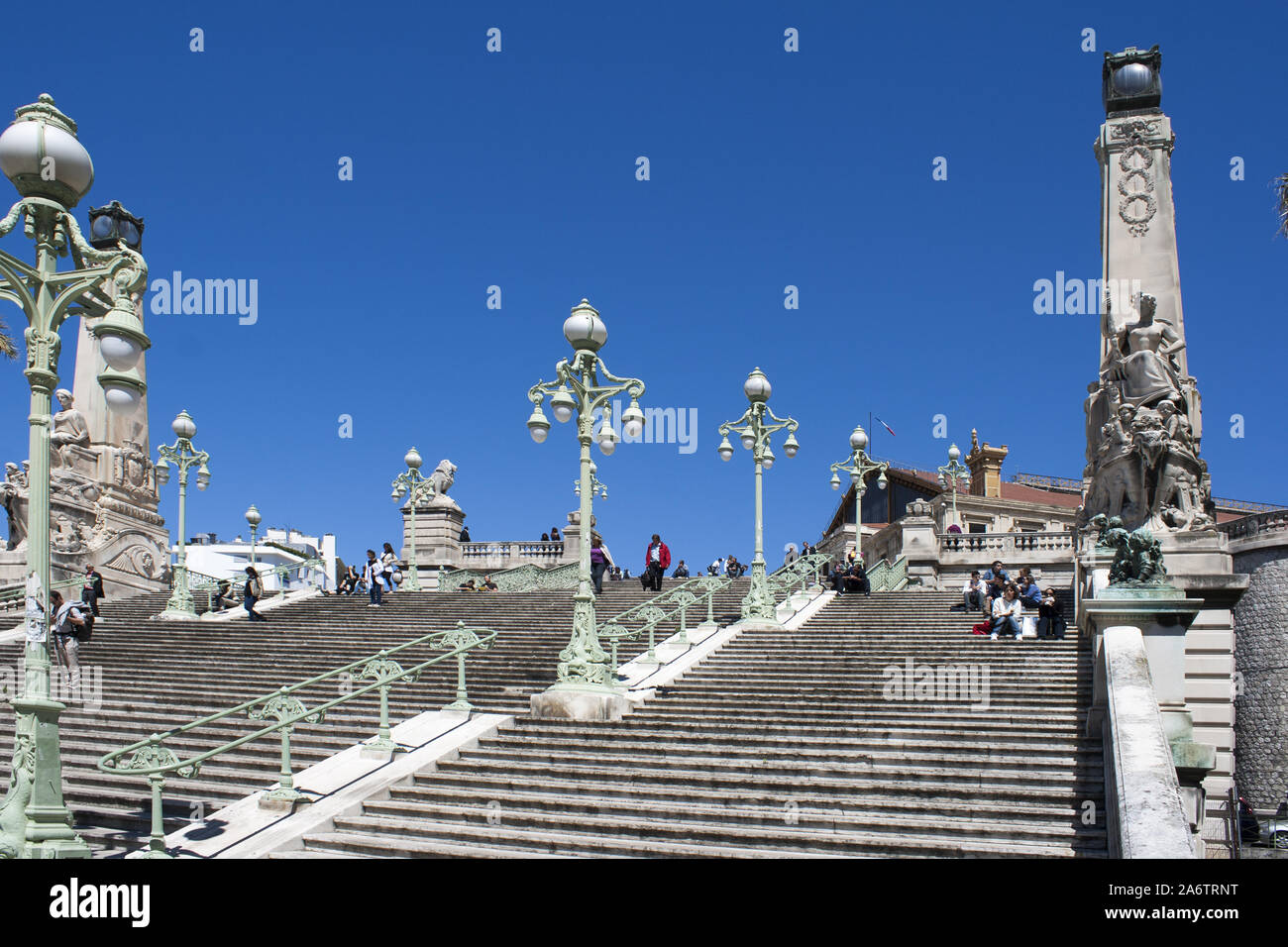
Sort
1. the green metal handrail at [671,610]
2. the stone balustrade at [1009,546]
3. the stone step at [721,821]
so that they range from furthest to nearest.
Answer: the stone balustrade at [1009,546], the green metal handrail at [671,610], the stone step at [721,821]

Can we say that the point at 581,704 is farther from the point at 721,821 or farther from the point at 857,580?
the point at 857,580

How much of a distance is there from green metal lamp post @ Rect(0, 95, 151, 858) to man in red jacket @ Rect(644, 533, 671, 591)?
19.4 metres

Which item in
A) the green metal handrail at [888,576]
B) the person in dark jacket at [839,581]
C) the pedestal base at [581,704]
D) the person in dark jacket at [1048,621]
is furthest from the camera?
the green metal handrail at [888,576]

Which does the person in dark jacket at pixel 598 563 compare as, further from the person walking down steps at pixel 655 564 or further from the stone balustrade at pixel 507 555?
the stone balustrade at pixel 507 555

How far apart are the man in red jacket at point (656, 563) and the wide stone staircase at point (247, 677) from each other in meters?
0.49

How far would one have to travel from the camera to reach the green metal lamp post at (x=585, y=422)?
13430 millimetres

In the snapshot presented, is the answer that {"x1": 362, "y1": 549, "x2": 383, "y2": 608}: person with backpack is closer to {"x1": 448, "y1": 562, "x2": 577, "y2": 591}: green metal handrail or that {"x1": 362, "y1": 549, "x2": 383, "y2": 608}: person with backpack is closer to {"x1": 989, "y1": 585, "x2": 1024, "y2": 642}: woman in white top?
{"x1": 448, "y1": 562, "x2": 577, "y2": 591}: green metal handrail

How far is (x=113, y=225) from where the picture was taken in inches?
1522

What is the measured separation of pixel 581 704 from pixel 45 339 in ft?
23.6

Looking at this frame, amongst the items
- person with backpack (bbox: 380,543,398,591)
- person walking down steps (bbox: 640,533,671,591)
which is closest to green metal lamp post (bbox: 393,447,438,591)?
person with backpack (bbox: 380,543,398,591)

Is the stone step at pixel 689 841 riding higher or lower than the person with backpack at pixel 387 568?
lower

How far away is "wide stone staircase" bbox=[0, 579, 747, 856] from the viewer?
1170 cm

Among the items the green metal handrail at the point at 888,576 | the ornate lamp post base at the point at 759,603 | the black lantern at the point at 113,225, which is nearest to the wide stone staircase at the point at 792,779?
the ornate lamp post base at the point at 759,603
